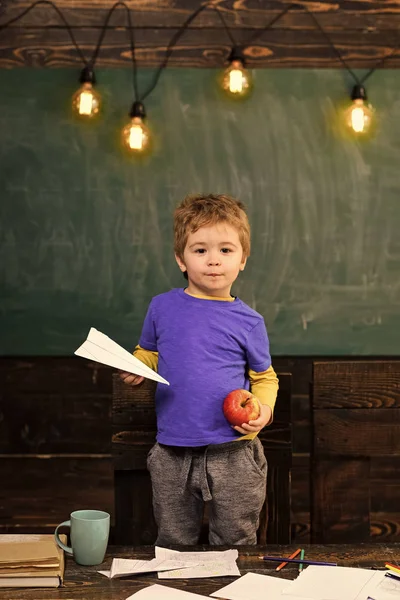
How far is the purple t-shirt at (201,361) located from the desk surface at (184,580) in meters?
0.35

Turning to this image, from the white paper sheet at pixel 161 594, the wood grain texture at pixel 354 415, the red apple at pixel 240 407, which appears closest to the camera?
the white paper sheet at pixel 161 594

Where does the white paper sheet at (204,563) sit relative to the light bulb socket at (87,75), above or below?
below

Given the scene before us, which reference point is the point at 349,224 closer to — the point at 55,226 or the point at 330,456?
the point at 55,226

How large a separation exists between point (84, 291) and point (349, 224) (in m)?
1.23

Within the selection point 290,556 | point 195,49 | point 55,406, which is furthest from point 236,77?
point 290,556

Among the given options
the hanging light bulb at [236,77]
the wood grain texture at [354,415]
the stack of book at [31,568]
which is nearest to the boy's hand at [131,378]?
the wood grain texture at [354,415]

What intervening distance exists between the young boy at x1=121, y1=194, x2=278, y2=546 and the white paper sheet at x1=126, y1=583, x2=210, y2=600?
497 millimetres

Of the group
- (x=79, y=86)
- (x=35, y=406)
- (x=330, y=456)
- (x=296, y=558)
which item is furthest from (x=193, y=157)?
(x=296, y=558)

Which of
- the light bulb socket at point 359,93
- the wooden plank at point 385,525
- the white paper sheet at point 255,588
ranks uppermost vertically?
the light bulb socket at point 359,93

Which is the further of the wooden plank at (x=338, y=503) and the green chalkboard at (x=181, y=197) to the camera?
the green chalkboard at (x=181, y=197)

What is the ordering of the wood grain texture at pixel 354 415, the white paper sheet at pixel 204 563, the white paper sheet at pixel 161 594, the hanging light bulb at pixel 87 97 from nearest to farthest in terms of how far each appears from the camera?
the white paper sheet at pixel 161 594, the white paper sheet at pixel 204 563, the wood grain texture at pixel 354 415, the hanging light bulb at pixel 87 97

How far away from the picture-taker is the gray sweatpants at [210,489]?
1.88 m

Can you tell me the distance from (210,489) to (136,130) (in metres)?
1.99

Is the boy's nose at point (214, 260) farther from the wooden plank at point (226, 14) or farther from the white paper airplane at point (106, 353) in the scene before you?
the wooden plank at point (226, 14)
